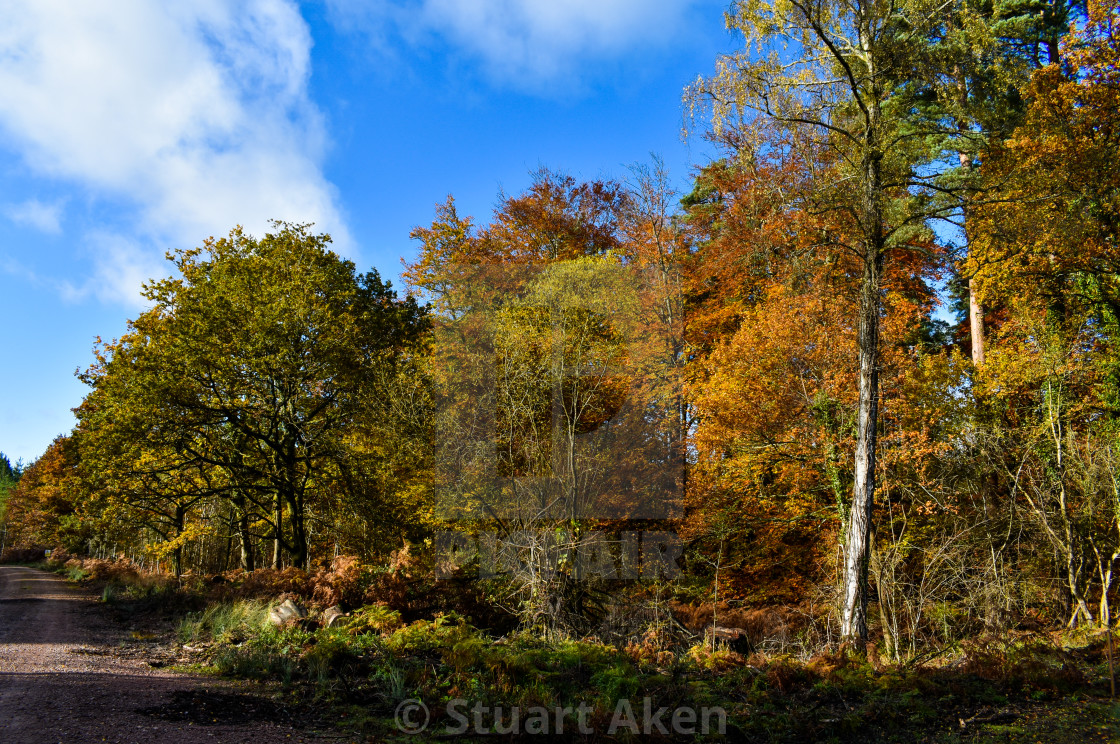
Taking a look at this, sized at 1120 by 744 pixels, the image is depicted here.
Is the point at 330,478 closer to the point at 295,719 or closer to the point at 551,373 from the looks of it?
the point at 551,373

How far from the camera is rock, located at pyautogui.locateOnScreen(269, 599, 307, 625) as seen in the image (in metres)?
9.73

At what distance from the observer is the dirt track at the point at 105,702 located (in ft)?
15.6

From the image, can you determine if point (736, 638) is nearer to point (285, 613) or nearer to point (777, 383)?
point (777, 383)

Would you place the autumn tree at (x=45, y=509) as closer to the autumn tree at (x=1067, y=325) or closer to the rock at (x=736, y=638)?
the rock at (x=736, y=638)

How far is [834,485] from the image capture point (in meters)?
12.8

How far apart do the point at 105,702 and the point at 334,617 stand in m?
4.76

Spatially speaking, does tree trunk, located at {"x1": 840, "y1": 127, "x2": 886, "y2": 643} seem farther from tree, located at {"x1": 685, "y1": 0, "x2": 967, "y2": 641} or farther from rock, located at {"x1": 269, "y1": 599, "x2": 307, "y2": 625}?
rock, located at {"x1": 269, "y1": 599, "x2": 307, "y2": 625}

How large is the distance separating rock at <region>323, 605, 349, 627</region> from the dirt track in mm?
2696

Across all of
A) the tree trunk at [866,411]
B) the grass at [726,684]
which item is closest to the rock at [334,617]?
the grass at [726,684]

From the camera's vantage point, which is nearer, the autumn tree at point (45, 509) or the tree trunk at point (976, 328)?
the tree trunk at point (976, 328)

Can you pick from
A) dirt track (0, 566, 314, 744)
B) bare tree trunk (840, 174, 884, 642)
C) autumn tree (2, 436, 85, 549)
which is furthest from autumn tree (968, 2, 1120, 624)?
autumn tree (2, 436, 85, 549)

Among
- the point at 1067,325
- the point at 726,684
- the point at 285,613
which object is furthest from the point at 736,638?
the point at 1067,325

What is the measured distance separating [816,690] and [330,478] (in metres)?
12.8

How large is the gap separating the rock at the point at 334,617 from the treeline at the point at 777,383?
10.6 feet
